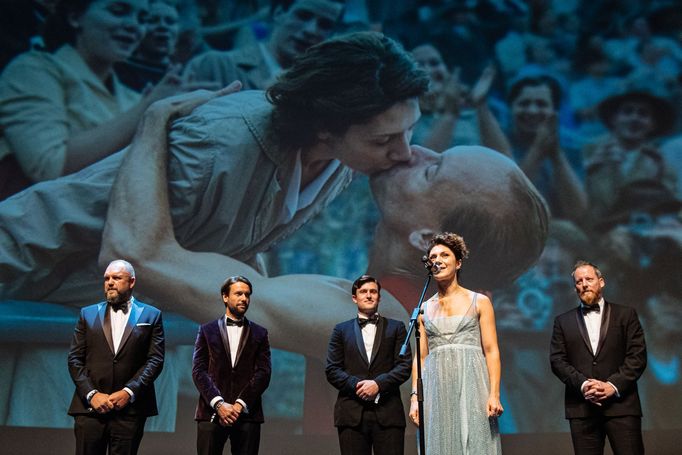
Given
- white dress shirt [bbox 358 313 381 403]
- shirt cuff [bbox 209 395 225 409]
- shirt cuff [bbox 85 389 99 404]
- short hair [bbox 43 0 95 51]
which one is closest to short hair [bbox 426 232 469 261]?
→ white dress shirt [bbox 358 313 381 403]

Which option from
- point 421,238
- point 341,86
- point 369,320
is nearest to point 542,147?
point 421,238

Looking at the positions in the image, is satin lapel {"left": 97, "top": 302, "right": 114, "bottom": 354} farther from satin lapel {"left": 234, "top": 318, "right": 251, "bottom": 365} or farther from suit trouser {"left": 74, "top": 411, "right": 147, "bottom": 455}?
satin lapel {"left": 234, "top": 318, "right": 251, "bottom": 365}

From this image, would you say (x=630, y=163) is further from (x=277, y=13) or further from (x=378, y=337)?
(x=378, y=337)

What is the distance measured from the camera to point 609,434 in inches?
135

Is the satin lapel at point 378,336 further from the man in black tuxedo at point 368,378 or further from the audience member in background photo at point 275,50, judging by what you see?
the audience member in background photo at point 275,50

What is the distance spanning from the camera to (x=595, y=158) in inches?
260

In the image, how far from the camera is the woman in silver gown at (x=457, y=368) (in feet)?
10.7

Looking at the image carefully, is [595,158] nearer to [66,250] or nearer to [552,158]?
[552,158]

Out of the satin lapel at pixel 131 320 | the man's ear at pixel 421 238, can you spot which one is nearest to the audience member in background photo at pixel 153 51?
the man's ear at pixel 421 238

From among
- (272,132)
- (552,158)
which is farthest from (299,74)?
(552,158)

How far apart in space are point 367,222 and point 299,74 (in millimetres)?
1347

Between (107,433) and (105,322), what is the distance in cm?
48

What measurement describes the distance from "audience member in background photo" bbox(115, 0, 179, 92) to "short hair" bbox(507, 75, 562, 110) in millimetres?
2874

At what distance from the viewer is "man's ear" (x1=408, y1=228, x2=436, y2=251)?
6242 mm
